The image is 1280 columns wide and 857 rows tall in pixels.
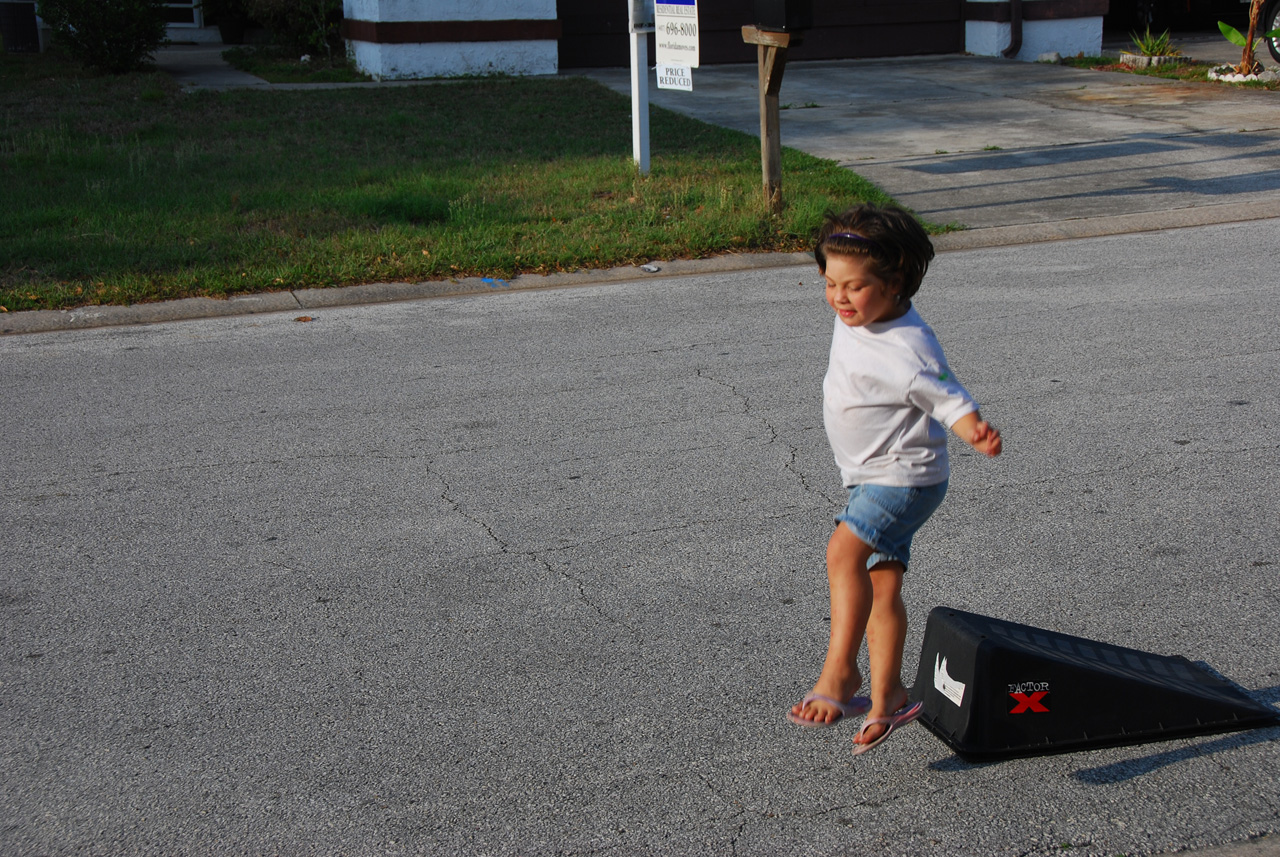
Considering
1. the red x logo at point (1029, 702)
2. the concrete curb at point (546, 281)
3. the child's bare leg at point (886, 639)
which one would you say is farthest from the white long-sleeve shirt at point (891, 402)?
the concrete curb at point (546, 281)

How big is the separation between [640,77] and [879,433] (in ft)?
27.8

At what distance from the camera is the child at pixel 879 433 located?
2.69 metres

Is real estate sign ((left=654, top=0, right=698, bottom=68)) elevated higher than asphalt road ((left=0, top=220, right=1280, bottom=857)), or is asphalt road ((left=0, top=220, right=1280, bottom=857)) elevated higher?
real estate sign ((left=654, top=0, right=698, bottom=68))

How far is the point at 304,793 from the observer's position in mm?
2891

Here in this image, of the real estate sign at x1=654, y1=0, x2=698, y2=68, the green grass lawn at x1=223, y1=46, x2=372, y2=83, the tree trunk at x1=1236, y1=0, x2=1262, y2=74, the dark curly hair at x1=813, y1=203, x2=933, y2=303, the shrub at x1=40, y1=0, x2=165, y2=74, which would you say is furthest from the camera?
the green grass lawn at x1=223, y1=46, x2=372, y2=83

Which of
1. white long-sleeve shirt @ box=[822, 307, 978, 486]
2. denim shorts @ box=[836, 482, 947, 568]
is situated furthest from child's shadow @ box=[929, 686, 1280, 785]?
white long-sleeve shirt @ box=[822, 307, 978, 486]

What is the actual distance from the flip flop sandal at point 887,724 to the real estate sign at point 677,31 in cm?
779

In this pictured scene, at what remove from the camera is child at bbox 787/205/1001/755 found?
2.69 meters

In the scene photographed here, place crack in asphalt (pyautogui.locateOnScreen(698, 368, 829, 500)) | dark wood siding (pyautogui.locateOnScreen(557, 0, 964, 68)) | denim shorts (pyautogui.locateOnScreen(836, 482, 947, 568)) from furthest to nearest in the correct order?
dark wood siding (pyautogui.locateOnScreen(557, 0, 964, 68)) < crack in asphalt (pyautogui.locateOnScreen(698, 368, 829, 500)) < denim shorts (pyautogui.locateOnScreen(836, 482, 947, 568))

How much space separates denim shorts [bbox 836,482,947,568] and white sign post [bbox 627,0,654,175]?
841 cm

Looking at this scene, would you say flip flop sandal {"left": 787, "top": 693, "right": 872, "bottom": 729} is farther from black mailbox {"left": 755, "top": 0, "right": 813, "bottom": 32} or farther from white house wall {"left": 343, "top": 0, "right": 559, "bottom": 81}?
white house wall {"left": 343, "top": 0, "right": 559, "bottom": 81}

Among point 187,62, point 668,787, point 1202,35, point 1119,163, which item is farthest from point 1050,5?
point 668,787

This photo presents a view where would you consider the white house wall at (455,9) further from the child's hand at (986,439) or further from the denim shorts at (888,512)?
the child's hand at (986,439)

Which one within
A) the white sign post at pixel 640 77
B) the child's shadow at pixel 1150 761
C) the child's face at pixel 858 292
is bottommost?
the child's shadow at pixel 1150 761
